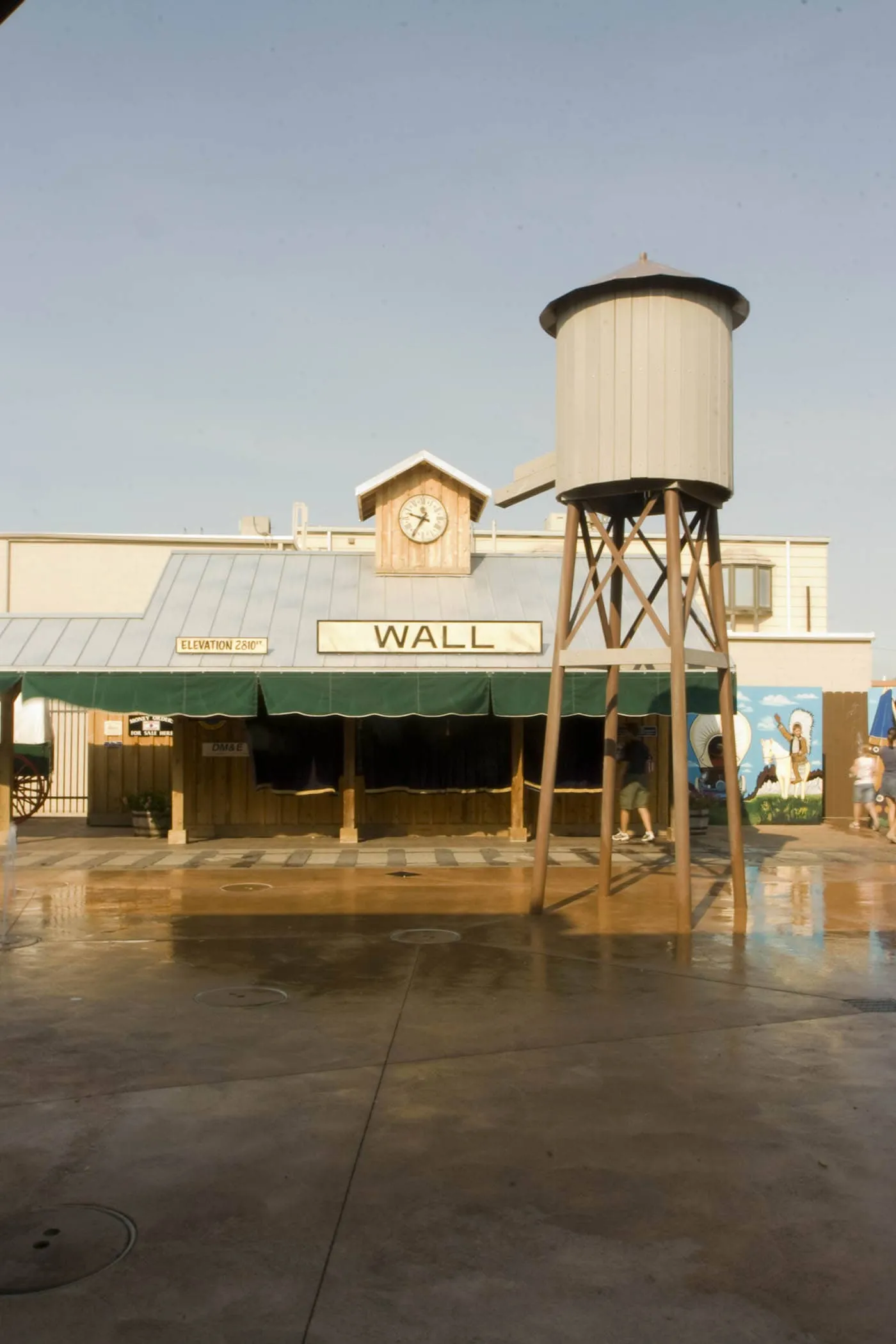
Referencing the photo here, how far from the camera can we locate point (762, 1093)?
6.49 metres

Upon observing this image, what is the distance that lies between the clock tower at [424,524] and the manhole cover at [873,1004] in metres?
13.6

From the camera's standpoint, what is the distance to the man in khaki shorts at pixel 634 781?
19.6 metres

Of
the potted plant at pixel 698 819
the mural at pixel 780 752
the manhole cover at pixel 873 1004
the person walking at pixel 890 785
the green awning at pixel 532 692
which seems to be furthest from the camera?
the mural at pixel 780 752

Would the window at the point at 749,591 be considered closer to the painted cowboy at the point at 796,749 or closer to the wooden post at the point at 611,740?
the painted cowboy at the point at 796,749

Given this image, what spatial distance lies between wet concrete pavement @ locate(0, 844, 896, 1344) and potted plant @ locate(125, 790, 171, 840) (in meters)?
8.59

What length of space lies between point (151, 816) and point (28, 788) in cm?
391

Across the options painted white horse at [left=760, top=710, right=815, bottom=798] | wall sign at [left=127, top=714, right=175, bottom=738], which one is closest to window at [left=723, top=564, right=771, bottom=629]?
painted white horse at [left=760, top=710, right=815, bottom=798]

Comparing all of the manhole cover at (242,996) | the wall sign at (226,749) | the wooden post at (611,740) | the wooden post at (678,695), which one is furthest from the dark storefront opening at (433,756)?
the manhole cover at (242,996)

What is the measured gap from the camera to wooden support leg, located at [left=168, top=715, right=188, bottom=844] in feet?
62.7

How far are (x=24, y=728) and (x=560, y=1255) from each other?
68.9 ft

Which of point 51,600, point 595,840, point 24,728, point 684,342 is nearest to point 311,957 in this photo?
point 684,342

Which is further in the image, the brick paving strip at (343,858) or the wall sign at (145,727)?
the wall sign at (145,727)

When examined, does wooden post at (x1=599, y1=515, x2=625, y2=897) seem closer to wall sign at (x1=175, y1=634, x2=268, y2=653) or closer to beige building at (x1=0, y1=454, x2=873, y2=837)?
beige building at (x1=0, y1=454, x2=873, y2=837)

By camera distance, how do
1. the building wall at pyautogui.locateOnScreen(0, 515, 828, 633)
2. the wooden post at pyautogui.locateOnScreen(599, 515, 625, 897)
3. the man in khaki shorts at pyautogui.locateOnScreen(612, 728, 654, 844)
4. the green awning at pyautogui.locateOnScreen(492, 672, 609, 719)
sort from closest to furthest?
the wooden post at pyautogui.locateOnScreen(599, 515, 625, 897) < the green awning at pyautogui.locateOnScreen(492, 672, 609, 719) < the man in khaki shorts at pyautogui.locateOnScreen(612, 728, 654, 844) < the building wall at pyautogui.locateOnScreen(0, 515, 828, 633)
